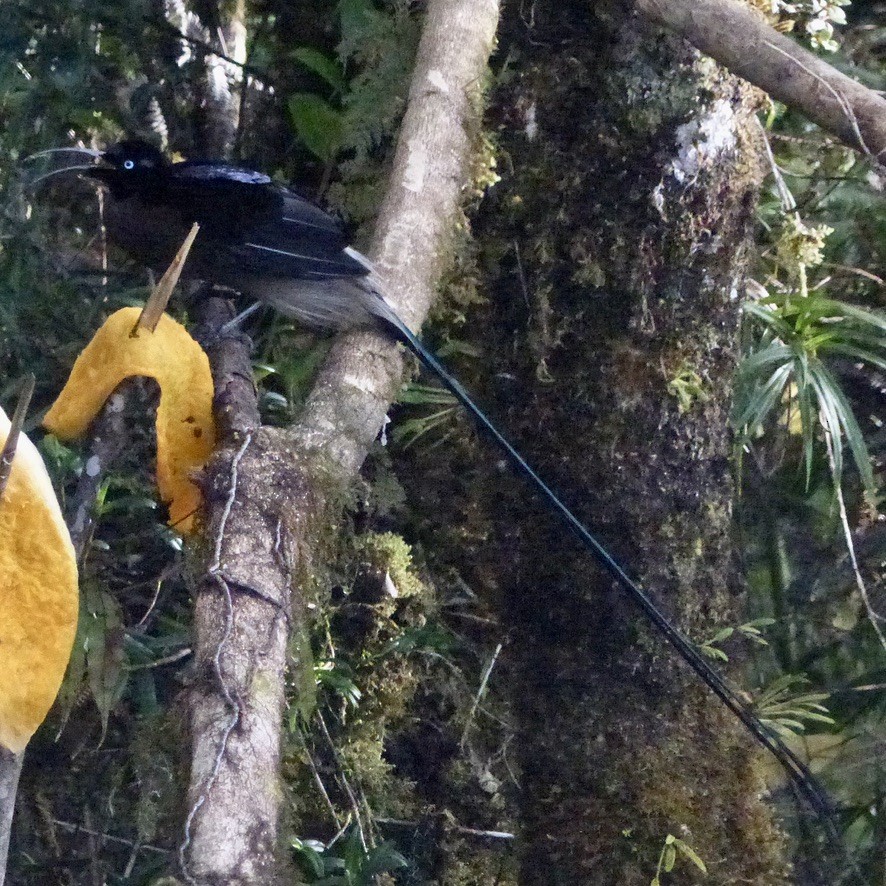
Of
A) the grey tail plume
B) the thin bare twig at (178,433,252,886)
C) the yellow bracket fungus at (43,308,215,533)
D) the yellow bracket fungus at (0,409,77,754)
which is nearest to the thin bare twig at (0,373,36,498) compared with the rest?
the yellow bracket fungus at (0,409,77,754)

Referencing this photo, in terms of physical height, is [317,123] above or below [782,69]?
below

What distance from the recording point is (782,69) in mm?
1897

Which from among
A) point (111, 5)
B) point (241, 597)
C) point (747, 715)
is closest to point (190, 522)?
point (241, 597)

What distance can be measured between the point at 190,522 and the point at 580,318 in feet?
3.41

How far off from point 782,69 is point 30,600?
1.51m

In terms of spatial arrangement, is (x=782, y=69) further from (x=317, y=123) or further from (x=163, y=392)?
(x=163, y=392)

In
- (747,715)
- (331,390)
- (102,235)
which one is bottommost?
(747,715)

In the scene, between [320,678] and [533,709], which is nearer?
[320,678]

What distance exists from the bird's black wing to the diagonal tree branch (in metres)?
0.77

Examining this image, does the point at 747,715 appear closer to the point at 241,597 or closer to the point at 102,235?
the point at 241,597

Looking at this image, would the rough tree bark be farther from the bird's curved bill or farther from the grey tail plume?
the bird's curved bill

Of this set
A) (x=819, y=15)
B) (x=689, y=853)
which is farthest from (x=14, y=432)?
(x=819, y=15)

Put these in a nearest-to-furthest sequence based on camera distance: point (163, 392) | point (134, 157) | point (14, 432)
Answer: point (14, 432), point (163, 392), point (134, 157)

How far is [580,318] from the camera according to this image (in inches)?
87.7
